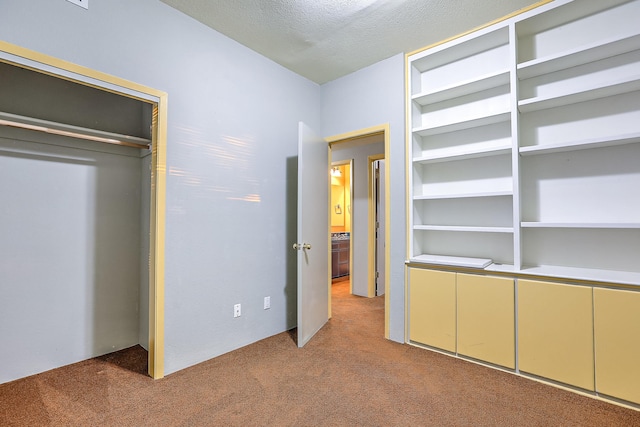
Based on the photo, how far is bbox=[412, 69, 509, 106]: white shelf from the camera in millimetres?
2332

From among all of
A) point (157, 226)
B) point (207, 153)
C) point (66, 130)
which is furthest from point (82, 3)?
point (157, 226)

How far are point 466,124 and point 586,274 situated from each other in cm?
135

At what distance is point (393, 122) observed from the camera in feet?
Result: 9.45

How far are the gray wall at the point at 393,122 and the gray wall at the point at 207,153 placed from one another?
2.40 feet

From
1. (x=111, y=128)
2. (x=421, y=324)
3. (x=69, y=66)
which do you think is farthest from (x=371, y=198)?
(x=69, y=66)

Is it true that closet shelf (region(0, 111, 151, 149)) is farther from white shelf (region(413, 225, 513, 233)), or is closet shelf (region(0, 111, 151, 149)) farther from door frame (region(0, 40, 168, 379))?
white shelf (region(413, 225, 513, 233))

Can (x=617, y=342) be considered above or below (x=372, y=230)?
below

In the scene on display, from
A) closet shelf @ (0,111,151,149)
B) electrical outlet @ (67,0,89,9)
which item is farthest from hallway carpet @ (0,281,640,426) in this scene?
electrical outlet @ (67,0,89,9)

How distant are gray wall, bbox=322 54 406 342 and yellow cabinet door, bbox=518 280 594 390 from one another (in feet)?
3.10

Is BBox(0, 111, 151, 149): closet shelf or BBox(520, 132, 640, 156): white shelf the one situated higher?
BBox(0, 111, 151, 149): closet shelf

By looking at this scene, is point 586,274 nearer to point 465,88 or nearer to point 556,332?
point 556,332

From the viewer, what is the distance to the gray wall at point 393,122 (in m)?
2.81

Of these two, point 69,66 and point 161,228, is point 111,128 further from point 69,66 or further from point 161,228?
point 161,228

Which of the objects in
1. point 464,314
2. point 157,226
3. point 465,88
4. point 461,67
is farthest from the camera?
point 461,67
